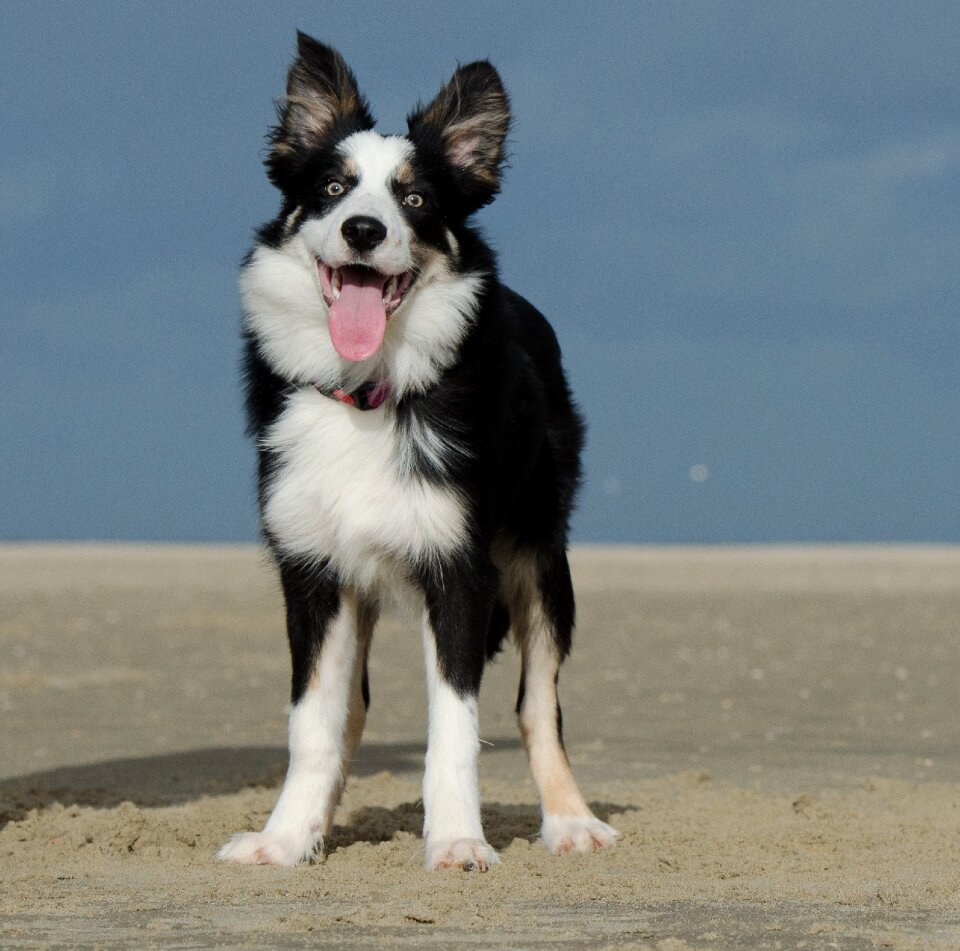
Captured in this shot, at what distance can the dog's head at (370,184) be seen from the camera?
18.6 feet

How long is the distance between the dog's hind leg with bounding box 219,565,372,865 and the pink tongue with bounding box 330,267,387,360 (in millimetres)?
916

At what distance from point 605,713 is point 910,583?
1991 centimetres

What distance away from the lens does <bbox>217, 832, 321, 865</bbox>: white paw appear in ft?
18.6

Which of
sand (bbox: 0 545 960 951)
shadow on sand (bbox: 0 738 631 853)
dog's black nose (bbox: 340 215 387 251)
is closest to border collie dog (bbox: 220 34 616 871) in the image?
dog's black nose (bbox: 340 215 387 251)

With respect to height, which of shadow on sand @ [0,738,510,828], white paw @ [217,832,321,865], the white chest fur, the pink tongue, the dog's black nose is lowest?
shadow on sand @ [0,738,510,828]

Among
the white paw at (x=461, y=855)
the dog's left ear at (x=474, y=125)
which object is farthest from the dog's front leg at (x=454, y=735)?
the dog's left ear at (x=474, y=125)

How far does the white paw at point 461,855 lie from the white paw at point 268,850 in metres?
0.50

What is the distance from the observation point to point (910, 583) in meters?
30.6

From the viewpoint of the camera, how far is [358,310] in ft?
19.1

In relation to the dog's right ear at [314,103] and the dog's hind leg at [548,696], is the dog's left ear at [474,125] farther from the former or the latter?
the dog's hind leg at [548,696]

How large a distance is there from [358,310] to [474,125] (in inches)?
40.3

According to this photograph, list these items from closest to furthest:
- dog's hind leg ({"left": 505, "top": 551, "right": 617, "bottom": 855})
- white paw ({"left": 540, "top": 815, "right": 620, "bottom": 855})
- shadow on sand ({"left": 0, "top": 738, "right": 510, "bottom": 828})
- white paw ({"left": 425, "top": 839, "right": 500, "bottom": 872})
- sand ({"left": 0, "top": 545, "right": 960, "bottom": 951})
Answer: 1. sand ({"left": 0, "top": 545, "right": 960, "bottom": 951})
2. white paw ({"left": 425, "top": 839, "right": 500, "bottom": 872})
3. white paw ({"left": 540, "top": 815, "right": 620, "bottom": 855})
4. dog's hind leg ({"left": 505, "top": 551, "right": 617, "bottom": 855})
5. shadow on sand ({"left": 0, "top": 738, "right": 510, "bottom": 828})

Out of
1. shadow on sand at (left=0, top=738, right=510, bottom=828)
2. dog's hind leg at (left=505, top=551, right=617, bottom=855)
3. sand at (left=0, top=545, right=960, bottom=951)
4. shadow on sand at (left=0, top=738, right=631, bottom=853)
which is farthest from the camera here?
shadow on sand at (left=0, top=738, right=510, bottom=828)

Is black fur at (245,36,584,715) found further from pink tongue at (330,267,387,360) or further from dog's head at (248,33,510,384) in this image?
pink tongue at (330,267,387,360)
